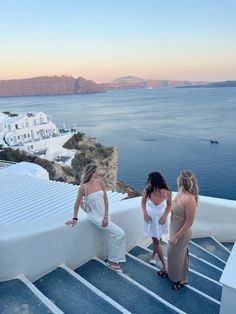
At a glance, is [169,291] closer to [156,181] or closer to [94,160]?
[156,181]

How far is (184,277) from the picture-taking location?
3.34m

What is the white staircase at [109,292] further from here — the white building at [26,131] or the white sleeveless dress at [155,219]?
the white building at [26,131]

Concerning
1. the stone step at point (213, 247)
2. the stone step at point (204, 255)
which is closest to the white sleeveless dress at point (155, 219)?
the stone step at point (204, 255)

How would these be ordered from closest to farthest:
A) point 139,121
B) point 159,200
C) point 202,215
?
1. point 159,200
2. point 202,215
3. point 139,121

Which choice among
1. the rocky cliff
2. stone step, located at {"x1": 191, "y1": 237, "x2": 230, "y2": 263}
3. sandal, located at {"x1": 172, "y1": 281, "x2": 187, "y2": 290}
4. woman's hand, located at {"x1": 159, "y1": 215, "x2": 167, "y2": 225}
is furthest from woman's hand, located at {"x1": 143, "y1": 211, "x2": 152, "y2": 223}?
the rocky cliff

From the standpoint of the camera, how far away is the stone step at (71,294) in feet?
9.00

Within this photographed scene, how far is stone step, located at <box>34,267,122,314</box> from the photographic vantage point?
2.74 m

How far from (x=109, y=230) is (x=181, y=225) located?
2.98 ft

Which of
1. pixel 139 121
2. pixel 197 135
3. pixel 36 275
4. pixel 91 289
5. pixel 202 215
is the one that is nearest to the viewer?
pixel 91 289

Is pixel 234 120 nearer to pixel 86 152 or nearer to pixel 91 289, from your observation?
pixel 86 152

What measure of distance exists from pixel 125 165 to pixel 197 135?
20.2 metres

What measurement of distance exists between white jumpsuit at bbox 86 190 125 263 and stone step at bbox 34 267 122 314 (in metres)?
0.61

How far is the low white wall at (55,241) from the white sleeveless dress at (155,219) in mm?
540

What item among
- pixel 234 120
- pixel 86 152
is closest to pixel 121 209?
pixel 86 152
